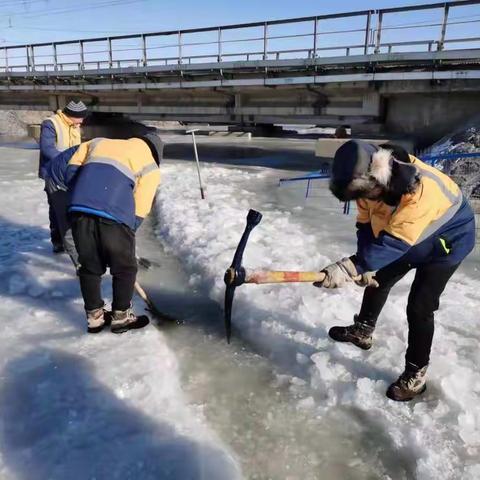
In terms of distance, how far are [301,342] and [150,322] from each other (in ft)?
4.10

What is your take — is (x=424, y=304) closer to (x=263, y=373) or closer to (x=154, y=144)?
(x=263, y=373)

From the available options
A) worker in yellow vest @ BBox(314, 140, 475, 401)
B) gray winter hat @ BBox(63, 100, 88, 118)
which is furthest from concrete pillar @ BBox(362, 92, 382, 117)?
worker in yellow vest @ BBox(314, 140, 475, 401)

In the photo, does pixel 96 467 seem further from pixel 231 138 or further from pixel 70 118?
pixel 231 138

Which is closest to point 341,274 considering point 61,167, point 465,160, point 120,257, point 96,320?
point 120,257

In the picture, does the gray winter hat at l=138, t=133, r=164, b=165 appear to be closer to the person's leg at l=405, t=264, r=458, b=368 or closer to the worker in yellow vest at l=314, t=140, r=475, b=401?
the worker in yellow vest at l=314, t=140, r=475, b=401

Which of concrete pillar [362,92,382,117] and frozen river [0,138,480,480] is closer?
frozen river [0,138,480,480]

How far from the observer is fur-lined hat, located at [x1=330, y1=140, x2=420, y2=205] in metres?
1.96

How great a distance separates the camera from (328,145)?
38.0 ft

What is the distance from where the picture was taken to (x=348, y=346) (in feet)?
10.2

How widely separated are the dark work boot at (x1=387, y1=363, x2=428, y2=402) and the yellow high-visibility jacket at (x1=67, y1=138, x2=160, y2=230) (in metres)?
2.04

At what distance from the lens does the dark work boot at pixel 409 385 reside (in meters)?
2.59

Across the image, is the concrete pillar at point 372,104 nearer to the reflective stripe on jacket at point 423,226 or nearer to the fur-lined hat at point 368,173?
the reflective stripe on jacket at point 423,226

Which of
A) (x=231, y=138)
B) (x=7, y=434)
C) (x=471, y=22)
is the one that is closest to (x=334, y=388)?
(x=7, y=434)

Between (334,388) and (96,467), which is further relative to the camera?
(334,388)
